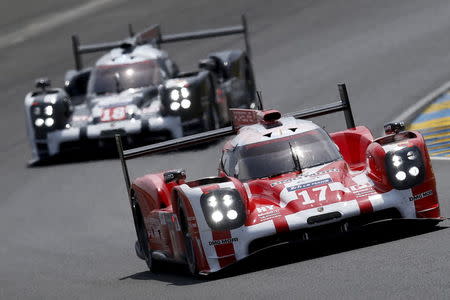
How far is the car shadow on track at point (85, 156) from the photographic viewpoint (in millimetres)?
20891

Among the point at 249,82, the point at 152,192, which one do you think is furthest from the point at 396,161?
the point at 249,82

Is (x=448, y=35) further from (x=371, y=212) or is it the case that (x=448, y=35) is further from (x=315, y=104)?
(x=371, y=212)

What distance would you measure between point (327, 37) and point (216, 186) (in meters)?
18.8

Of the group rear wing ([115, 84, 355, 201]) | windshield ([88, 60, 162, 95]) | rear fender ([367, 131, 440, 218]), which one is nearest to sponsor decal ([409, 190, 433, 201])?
rear fender ([367, 131, 440, 218])

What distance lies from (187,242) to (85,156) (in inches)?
439

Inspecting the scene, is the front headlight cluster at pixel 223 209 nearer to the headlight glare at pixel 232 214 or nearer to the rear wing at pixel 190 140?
the headlight glare at pixel 232 214

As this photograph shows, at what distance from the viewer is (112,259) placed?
13.1m

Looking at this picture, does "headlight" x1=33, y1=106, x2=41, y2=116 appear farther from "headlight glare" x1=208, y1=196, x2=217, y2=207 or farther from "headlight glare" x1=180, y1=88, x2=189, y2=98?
"headlight glare" x1=208, y1=196, x2=217, y2=207

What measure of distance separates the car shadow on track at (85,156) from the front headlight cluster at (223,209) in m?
10.6

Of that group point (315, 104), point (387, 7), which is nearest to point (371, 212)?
point (315, 104)

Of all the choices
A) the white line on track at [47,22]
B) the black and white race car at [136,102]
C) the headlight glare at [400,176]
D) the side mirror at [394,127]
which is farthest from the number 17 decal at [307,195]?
the white line on track at [47,22]

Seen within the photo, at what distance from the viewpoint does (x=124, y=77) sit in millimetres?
21844

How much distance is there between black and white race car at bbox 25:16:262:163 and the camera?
810 inches

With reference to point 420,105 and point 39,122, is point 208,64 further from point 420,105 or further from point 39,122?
point 420,105
